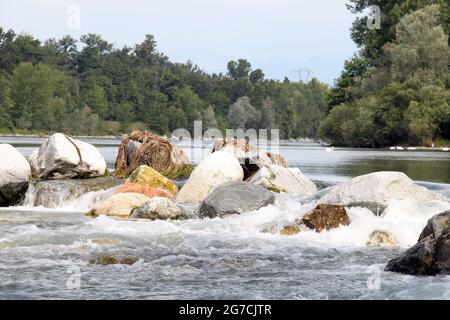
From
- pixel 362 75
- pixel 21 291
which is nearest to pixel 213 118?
pixel 362 75

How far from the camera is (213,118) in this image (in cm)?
16012

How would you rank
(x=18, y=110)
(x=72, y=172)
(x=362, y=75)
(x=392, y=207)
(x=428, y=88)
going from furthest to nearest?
(x=18, y=110) → (x=362, y=75) → (x=428, y=88) → (x=72, y=172) → (x=392, y=207)

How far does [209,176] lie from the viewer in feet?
59.5

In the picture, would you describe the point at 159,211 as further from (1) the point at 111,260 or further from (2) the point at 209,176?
(1) the point at 111,260

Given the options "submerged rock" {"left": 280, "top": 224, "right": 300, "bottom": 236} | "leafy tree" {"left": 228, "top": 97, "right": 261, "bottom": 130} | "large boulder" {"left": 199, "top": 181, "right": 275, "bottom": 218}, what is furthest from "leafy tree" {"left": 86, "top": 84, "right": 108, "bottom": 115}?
"submerged rock" {"left": 280, "top": 224, "right": 300, "bottom": 236}

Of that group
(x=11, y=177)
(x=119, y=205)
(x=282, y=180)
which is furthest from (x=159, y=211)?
(x=282, y=180)

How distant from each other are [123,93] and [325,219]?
5560 inches

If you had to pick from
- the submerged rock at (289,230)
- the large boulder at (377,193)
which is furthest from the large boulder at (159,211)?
the large boulder at (377,193)

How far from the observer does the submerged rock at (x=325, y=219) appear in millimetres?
12828

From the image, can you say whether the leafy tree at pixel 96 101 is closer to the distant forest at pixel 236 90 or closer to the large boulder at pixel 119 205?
the distant forest at pixel 236 90

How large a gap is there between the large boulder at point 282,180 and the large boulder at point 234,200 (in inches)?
94.2

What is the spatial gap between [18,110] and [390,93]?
72.7 metres
